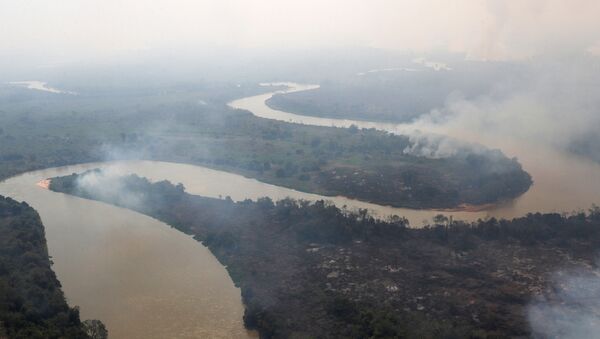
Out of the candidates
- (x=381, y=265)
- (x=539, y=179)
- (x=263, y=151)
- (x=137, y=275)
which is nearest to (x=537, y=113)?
(x=539, y=179)

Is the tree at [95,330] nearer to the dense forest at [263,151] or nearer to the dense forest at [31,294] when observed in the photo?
the dense forest at [31,294]

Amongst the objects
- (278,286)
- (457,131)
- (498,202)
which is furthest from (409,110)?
(278,286)

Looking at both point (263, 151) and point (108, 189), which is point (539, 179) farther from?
point (108, 189)

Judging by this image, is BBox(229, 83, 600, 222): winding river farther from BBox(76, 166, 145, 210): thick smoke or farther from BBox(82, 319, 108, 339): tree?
BBox(82, 319, 108, 339): tree

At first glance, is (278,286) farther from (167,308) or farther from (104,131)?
(104,131)

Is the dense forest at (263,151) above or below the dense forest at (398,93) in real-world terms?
below

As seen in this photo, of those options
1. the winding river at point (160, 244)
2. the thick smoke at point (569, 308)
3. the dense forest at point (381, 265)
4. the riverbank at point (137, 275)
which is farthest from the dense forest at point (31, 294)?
the thick smoke at point (569, 308)
